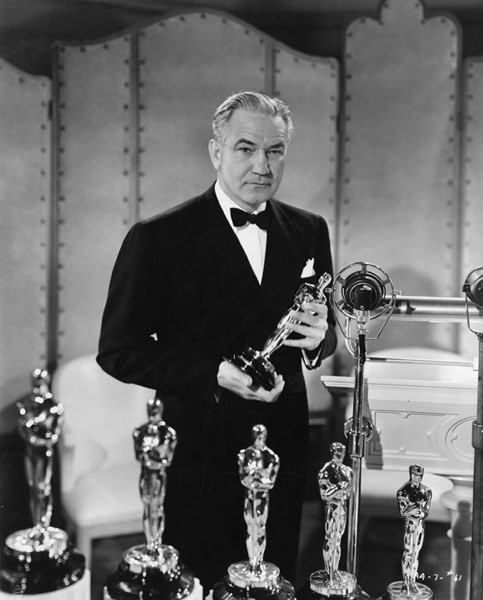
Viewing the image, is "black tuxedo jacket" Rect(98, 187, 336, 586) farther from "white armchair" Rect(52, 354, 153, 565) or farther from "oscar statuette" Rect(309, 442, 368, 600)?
"oscar statuette" Rect(309, 442, 368, 600)

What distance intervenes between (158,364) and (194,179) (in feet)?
1.76

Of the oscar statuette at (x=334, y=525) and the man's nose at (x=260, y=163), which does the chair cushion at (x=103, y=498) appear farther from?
the man's nose at (x=260, y=163)

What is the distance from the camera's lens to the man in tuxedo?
2.13 m

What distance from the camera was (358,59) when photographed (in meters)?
2.21

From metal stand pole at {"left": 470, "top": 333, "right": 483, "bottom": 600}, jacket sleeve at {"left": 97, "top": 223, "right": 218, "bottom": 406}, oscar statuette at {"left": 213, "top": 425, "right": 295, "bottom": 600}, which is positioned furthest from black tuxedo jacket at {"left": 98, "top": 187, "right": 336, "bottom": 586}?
metal stand pole at {"left": 470, "top": 333, "right": 483, "bottom": 600}

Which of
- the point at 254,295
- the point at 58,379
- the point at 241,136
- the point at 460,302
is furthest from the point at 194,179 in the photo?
the point at 460,302

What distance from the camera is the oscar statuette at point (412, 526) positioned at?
1.92 meters

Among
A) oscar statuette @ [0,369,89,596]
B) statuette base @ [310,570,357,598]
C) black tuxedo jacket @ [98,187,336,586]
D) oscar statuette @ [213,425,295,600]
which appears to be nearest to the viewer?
oscar statuette @ [0,369,89,596]

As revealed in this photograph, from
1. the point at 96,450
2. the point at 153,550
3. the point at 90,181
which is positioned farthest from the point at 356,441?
the point at 90,181

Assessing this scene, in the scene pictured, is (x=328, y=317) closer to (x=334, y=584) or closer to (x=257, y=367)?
(x=257, y=367)

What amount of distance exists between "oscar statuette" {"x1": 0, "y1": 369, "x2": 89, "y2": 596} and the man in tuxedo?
0.43 meters

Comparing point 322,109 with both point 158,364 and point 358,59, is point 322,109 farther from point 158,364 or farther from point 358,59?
point 158,364

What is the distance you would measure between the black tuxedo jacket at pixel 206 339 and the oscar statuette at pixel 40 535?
41cm

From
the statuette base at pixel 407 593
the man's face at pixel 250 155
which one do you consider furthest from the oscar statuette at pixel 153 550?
the man's face at pixel 250 155
